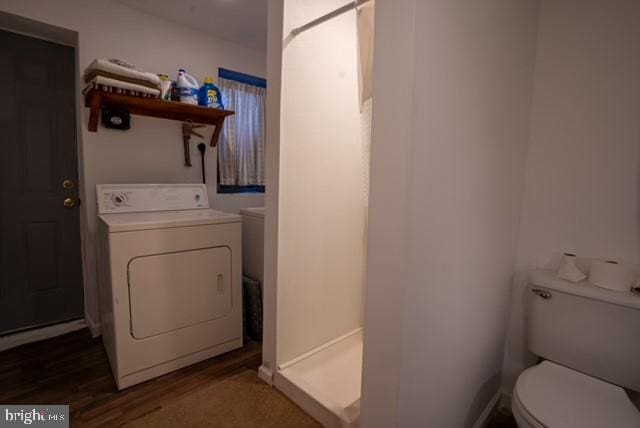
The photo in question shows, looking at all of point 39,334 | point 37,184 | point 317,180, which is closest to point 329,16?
point 317,180

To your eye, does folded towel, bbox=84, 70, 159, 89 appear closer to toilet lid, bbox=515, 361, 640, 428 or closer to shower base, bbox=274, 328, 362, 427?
shower base, bbox=274, 328, 362, 427

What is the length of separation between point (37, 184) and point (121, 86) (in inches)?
36.6

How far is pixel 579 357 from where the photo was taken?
1279 mm

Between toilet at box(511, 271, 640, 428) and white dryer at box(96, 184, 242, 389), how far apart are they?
158 centimetres

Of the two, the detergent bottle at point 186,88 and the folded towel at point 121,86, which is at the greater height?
the detergent bottle at point 186,88

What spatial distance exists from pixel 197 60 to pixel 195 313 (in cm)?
189

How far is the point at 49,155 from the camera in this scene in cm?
211

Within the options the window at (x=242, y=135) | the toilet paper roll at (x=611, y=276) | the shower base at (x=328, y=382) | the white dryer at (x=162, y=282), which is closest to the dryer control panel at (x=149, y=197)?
the white dryer at (x=162, y=282)

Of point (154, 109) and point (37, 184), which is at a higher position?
point (154, 109)

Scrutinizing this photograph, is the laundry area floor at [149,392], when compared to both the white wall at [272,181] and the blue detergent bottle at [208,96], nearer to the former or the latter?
the white wall at [272,181]

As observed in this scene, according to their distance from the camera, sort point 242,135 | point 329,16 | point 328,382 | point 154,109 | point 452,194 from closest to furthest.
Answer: point 452,194 < point 329,16 < point 328,382 < point 154,109 < point 242,135

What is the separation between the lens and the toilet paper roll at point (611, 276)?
124 cm

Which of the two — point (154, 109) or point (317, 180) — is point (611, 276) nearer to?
point (317, 180)

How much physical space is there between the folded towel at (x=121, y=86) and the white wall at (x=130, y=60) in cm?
35
